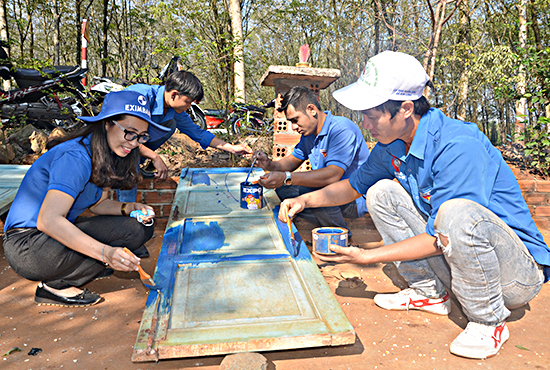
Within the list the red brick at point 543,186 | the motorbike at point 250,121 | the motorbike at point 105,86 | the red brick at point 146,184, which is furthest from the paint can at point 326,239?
the motorbike at point 105,86

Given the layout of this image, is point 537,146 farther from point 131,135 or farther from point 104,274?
point 104,274

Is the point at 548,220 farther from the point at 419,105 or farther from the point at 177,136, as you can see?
the point at 177,136

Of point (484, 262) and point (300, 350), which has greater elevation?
point (484, 262)

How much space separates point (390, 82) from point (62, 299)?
2.35m

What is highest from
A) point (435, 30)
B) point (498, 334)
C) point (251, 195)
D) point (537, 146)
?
point (435, 30)

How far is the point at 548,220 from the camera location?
158 inches

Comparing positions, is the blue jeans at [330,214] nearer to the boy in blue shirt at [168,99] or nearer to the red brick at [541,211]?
the boy in blue shirt at [168,99]

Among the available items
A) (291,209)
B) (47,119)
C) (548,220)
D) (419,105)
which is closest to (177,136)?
(47,119)

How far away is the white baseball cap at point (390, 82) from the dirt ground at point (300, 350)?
1.26m

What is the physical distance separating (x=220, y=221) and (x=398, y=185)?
4.27 feet

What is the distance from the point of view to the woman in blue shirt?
6.25 feet

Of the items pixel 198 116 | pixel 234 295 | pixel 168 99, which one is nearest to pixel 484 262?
pixel 234 295

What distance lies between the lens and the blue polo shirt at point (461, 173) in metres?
1.66

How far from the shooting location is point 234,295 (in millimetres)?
1795
